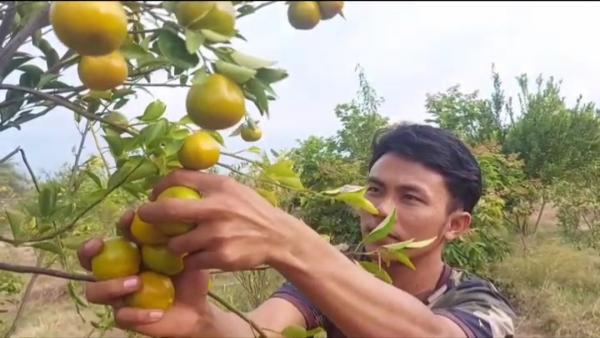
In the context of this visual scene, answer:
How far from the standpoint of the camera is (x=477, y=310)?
1.47 meters

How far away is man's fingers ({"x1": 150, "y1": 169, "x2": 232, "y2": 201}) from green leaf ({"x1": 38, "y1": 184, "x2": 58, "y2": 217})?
0.28 meters

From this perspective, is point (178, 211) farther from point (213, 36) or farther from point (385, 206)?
point (385, 206)

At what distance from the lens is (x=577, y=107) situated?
12523 mm

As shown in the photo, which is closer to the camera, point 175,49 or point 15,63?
point 175,49

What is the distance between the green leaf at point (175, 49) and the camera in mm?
746

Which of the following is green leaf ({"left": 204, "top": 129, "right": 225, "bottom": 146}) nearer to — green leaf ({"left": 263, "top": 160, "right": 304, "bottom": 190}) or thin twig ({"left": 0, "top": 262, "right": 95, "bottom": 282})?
green leaf ({"left": 263, "top": 160, "right": 304, "bottom": 190})

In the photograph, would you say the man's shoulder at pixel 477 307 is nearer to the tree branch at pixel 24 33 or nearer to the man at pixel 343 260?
the man at pixel 343 260

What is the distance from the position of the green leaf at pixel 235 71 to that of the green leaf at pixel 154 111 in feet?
0.91

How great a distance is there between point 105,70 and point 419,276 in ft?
3.48

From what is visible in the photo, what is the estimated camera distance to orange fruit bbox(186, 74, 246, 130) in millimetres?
743

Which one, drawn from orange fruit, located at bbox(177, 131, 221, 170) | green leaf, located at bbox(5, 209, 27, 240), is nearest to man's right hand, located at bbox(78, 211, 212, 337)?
orange fruit, located at bbox(177, 131, 221, 170)

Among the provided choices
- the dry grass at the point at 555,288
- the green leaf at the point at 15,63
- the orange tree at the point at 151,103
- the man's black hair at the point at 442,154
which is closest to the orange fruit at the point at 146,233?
the orange tree at the point at 151,103

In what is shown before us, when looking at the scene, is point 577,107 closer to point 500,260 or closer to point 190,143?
point 500,260

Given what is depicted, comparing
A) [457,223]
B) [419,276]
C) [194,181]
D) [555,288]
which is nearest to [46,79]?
[194,181]
